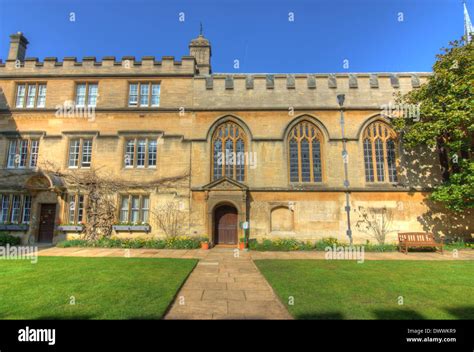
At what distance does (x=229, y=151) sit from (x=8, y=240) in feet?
46.1

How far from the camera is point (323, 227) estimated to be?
14969mm

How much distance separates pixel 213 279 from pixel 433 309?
5.36m

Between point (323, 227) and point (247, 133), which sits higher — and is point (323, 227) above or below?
below

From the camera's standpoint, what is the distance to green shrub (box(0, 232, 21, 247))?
Answer: 14.4 meters

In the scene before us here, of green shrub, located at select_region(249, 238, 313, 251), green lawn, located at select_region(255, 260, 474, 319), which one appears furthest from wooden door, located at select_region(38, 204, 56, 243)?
green lawn, located at select_region(255, 260, 474, 319)

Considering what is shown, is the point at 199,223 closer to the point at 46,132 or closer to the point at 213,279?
the point at 213,279

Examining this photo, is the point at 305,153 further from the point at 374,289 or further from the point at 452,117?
the point at 374,289

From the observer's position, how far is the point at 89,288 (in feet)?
20.0

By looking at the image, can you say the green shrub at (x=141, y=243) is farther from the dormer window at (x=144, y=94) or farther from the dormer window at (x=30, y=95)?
the dormer window at (x=30, y=95)

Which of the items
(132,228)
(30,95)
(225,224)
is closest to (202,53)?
(30,95)

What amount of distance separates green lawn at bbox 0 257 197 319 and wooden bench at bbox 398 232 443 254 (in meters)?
11.2

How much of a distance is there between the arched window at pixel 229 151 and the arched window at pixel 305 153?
319 centimetres

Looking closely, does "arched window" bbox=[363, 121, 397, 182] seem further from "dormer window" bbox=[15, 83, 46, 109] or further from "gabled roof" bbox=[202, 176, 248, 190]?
"dormer window" bbox=[15, 83, 46, 109]
